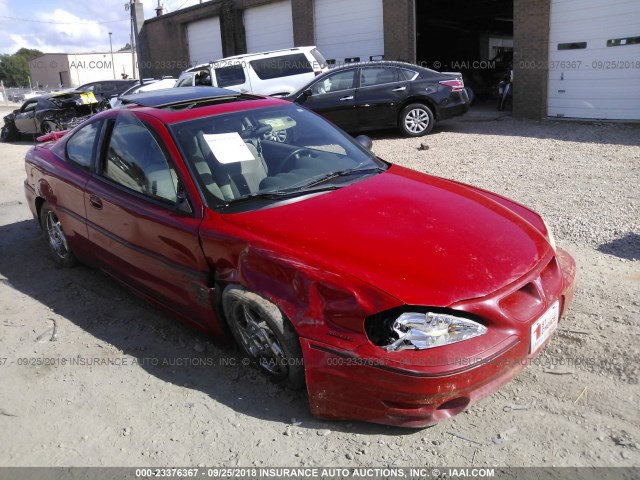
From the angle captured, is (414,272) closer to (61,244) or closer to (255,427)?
(255,427)

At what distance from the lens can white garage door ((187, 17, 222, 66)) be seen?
23255 mm

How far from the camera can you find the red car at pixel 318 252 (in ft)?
8.51

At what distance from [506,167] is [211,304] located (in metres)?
6.07

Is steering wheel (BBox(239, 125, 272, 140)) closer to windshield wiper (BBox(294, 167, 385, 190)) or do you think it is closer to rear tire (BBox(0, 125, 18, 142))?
windshield wiper (BBox(294, 167, 385, 190))

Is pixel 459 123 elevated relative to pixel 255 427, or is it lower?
elevated

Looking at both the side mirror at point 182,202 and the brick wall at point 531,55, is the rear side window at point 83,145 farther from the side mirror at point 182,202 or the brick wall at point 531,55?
the brick wall at point 531,55

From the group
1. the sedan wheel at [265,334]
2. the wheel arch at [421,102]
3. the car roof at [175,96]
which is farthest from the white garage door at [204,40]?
the sedan wheel at [265,334]

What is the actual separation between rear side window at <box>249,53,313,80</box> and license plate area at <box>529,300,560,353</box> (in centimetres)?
1102

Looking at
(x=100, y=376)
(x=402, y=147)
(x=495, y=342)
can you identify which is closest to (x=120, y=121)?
(x=100, y=376)

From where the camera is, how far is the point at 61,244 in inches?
203

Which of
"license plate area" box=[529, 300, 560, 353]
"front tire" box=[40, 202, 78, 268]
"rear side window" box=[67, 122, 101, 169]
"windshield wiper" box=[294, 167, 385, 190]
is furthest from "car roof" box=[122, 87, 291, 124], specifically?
"license plate area" box=[529, 300, 560, 353]

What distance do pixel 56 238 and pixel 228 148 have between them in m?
2.52

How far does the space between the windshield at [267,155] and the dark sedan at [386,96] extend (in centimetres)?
734

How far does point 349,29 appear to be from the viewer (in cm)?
1748
